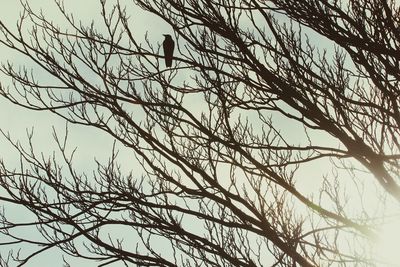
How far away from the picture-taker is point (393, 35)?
10.2 feet

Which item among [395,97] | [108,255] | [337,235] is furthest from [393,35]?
[108,255]

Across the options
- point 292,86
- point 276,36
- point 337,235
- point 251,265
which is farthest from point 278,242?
point 276,36

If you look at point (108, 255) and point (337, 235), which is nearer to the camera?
point (108, 255)

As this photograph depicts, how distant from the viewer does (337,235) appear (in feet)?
13.3

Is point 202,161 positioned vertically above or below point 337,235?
above

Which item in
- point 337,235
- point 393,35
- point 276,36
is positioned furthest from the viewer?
point 337,235

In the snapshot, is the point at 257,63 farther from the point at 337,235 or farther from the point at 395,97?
the point at 337,235

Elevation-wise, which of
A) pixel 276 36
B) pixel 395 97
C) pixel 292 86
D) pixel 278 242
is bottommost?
pixel 278 242

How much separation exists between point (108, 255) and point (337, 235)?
1954mm

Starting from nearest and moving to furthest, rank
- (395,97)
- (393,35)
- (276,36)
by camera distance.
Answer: (393,35) < (395,97) < (276,36)

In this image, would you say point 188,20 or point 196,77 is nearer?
point 188,20

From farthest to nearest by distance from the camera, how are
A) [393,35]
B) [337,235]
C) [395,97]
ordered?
[337,235] < [395,97] < [393,35]

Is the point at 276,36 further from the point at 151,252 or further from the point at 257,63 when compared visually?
the point at 151,252

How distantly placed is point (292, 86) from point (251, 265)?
147 cm
